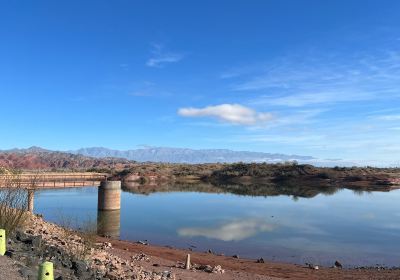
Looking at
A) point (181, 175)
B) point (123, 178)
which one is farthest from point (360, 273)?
point (181, 175)

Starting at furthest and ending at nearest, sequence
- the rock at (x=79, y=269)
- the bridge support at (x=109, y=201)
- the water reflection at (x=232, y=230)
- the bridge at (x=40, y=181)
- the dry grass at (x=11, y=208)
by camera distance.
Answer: the bridge support at (x=109, y=201) → the water reflection at (x=232, y=230) → the bridge at (x=40, y=181) → the dry grass at (x=11, y=208) → the rock at (x=79, y=269)

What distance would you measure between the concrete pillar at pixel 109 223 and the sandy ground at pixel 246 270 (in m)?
9.16

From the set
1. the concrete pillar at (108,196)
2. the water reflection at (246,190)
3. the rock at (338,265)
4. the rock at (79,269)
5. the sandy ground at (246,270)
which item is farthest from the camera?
the water reflection at (246,190)

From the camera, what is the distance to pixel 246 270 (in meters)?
21.4

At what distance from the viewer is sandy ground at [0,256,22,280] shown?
31.1 ft

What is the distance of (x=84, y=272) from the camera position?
11.8 m

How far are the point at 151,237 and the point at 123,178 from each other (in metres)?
78.3

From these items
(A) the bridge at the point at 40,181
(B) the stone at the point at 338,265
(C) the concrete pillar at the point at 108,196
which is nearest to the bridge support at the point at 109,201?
(C) the concrete pillar at the point at 108,196

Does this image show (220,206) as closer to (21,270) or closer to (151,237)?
(151,237)

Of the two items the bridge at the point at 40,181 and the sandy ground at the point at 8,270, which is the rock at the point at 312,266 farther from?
the sandy ground at the point at 8,270

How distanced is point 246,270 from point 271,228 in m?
17.7

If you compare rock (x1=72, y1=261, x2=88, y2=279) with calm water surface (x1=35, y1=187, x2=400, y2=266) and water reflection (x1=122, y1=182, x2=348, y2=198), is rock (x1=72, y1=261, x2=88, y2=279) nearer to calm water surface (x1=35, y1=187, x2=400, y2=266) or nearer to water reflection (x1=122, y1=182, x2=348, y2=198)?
calm water surface (x1=35, y1=187, x2=400, y2=266)

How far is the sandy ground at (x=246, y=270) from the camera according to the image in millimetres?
18491

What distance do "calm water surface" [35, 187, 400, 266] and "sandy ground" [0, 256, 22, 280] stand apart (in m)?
18.5
